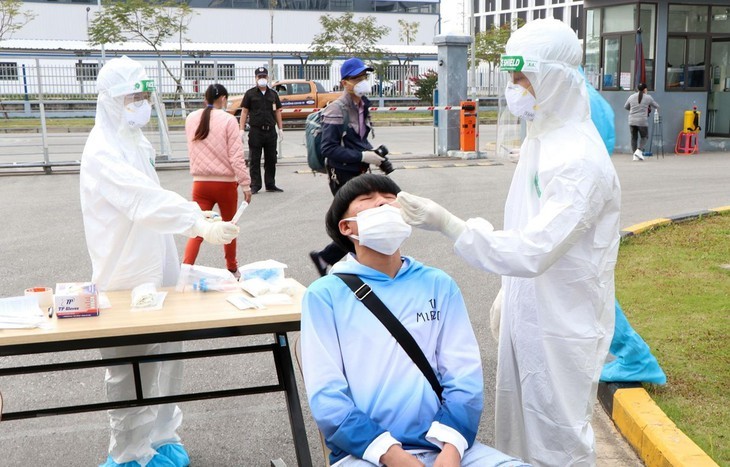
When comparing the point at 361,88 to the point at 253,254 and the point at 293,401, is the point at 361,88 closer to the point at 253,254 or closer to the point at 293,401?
the point at 253,254

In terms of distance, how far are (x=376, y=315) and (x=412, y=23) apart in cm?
5841

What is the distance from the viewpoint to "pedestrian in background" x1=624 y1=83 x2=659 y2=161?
1869cm

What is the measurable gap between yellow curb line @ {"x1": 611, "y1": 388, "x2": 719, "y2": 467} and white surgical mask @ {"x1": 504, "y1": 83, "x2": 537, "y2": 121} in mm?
1755

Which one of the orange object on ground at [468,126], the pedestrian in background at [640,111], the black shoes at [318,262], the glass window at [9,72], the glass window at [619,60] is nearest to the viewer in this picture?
the black shoes at [318,262]

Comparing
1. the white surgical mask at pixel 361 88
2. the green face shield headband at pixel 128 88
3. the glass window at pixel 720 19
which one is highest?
the glass window at pixel 720 19

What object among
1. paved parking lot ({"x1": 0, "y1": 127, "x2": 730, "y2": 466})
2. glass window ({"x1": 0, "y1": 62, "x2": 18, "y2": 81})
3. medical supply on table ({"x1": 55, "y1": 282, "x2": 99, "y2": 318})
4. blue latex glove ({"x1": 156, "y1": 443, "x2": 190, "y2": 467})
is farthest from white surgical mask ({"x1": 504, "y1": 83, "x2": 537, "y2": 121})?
glass window ({"x1": 0, "y1": 62, "x2": 18, "y2": 81})

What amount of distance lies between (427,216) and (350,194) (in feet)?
1.48

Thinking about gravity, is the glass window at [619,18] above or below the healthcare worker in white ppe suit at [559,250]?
above

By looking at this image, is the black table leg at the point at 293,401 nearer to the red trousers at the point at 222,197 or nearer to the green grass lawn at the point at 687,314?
the green grass lawn at the point at 687,314

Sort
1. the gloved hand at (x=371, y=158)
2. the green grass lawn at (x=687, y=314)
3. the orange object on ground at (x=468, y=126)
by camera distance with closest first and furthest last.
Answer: the green grass lawn at (x=687, y=314)
the gloved hand at (x=371, y=158)
the orange object on ground at (x=468, y=126)

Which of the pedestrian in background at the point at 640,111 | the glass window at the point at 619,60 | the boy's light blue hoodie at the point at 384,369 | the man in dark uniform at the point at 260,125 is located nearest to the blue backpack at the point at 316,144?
the boy's light blue hoodie at the point at 384,369

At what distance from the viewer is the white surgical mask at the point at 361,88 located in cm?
650

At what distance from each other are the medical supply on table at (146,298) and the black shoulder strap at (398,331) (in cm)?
121

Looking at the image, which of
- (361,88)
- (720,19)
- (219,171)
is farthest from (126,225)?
(720,19)
